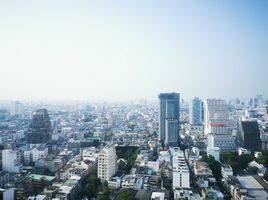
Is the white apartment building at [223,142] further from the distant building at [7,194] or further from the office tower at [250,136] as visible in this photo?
the distant building at [7,194]

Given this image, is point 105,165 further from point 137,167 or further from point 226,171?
point 226,171

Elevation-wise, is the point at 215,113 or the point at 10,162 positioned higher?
the point at 215,113

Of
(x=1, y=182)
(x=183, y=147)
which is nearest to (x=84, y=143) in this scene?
(x=183, y=147)

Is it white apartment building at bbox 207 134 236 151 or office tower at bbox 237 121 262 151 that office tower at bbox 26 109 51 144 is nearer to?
white apartment building at bbox 207 134 236 151

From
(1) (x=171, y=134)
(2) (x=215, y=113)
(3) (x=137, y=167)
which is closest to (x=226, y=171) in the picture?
(3) (x=137, y=167)

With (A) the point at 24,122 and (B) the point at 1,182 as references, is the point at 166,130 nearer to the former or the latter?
(B) the point at 1,182
